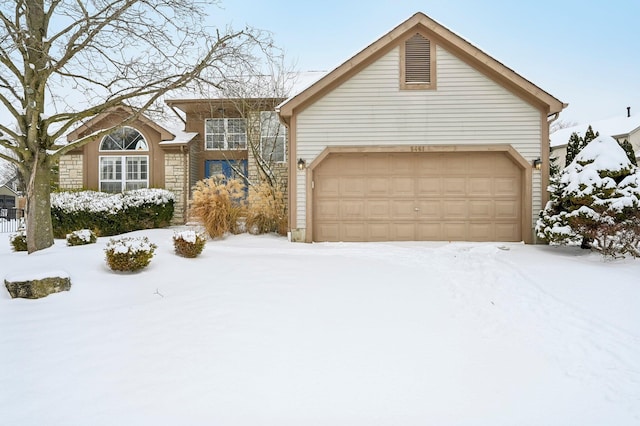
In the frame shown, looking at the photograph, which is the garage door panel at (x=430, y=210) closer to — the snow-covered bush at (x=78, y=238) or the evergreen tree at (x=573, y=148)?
the evergreen tree at (x=573, y=148)

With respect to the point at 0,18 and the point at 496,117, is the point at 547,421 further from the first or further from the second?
the point at 0,18

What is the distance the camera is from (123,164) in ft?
50.7

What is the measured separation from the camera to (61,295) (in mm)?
5719

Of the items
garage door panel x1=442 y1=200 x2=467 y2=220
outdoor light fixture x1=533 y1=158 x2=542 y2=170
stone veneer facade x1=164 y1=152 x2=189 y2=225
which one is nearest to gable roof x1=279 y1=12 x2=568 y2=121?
outdoor light fixture x1=533 y1=158 x2=542 y2=170

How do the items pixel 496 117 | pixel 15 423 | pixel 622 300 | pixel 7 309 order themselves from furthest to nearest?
pixel 496 117
pixel 622 300
pixel 7 309
pixel 15 423

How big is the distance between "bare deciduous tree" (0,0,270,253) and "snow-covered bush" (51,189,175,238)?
397 centimetres

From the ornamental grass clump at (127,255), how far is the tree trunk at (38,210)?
104 inches

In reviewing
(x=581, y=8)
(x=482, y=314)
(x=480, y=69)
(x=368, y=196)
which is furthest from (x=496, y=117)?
(x=581, y=8)

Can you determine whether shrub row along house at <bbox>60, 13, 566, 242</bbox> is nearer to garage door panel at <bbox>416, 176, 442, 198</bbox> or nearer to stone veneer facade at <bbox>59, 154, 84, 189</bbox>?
garage door panel at <bbox>416, 176, 442, 198</bbox>

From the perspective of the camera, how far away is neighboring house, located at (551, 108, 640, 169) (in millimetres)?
24266

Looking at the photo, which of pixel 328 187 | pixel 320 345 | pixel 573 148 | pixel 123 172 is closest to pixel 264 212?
pixel 328 187

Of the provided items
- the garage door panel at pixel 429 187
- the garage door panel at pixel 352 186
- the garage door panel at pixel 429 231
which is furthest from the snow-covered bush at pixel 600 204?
the garage door panel at pixel 352 186

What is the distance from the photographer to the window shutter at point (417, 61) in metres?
10.6

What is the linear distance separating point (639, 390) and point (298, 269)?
4.93 m
